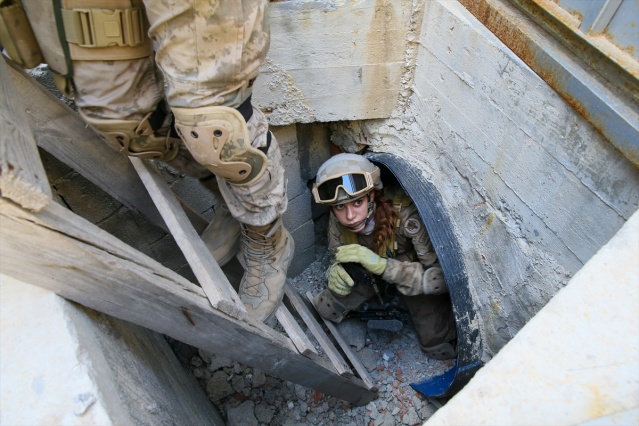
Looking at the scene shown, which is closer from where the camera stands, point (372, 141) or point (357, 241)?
point (372, 141)

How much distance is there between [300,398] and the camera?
2742 millimetres

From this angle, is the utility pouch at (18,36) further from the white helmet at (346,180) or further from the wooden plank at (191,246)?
the white helmet at (346,180)

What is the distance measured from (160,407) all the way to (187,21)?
1.03 m

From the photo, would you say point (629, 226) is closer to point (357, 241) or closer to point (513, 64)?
point (513, 64)

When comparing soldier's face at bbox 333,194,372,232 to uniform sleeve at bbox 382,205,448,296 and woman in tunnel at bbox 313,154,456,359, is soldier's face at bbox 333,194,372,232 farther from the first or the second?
uniform sleeve at bbox 382,205,448,296

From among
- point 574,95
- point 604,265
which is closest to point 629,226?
point 604,265

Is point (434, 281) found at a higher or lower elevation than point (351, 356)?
higher

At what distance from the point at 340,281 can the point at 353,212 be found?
1.61ft

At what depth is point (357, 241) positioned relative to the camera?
9.44ft

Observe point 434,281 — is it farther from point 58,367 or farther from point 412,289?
point 58,367

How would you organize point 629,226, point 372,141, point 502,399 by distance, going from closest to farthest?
1. point 502,399
2. point 629,226
3. point 372,141

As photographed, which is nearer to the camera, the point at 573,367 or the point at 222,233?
the point at 573,367


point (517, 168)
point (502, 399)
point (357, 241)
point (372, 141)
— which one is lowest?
point (357, 241)

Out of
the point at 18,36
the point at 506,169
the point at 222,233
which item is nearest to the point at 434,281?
the point at 506,169
